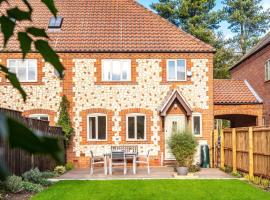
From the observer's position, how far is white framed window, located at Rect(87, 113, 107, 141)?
21.8m

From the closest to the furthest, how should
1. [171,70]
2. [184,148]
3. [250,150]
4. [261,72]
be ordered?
[250,150]
[184,148]
[171,70]
[261,72]

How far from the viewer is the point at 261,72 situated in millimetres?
24656

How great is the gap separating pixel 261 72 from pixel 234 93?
212 cm

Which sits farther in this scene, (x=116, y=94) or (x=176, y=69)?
(x=176, y=69)

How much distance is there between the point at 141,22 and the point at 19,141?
23116 mm

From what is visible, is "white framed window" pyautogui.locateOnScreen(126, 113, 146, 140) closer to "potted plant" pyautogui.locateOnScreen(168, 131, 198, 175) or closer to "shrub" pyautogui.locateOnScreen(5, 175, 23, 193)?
"potted plant" pyautogui.locateOnScreen(168, 131, 198, 175)

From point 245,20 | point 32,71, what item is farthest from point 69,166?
point 245,20

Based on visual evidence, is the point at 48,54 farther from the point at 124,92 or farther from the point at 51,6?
the point at 124,92

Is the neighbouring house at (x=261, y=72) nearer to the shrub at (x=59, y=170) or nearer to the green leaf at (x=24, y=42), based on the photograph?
the shrub at (x=59, y=170)

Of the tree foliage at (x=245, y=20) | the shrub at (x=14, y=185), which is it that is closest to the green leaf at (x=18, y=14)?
the shrub at (x=14, y=185)

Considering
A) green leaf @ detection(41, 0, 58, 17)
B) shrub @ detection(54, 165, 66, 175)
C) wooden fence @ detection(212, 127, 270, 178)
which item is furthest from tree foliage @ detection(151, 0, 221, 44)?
green leaf @ detection(41, 0, 58, 17)

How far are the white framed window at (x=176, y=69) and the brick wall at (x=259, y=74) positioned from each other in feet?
14.7

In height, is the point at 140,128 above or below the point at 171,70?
below

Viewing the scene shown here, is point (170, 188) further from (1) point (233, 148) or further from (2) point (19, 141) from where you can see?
(2) point (19, 141)
